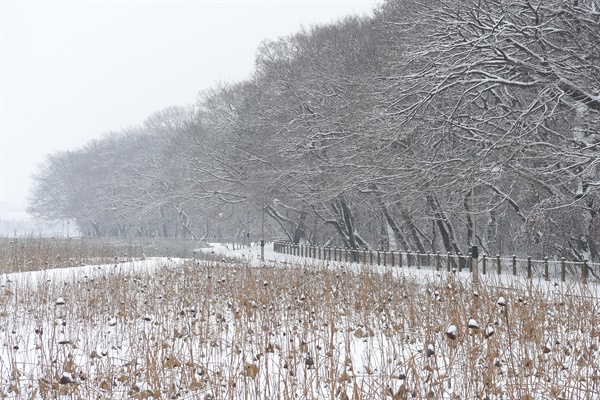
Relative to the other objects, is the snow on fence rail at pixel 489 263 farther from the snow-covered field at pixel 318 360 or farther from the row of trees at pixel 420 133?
the snow-covered field at pixel 318 360

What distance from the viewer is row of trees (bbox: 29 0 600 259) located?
55.0 feet

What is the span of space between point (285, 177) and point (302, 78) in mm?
5971

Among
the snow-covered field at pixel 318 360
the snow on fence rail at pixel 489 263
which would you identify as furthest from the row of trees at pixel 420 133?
the snow-covered field at pixel 318 360

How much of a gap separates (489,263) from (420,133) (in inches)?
260

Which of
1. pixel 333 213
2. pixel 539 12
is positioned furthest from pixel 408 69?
pixel 333 213

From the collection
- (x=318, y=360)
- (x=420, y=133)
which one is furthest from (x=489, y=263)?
(x=318, y=360)

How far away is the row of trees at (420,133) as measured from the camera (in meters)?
16.8

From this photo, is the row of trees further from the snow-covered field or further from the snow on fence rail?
the snow-covered field

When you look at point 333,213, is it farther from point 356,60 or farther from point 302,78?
point 356,60

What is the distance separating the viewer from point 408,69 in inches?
850

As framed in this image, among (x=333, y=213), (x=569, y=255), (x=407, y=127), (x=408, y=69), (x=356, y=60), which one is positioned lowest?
(x=569, y=255)

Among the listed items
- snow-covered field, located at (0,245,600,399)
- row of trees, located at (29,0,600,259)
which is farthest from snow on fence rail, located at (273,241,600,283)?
snow-covered field, located at (0,245,600,399)

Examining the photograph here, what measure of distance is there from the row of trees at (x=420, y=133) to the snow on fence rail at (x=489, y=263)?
2.56 ft

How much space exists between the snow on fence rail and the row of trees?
30.7 inches
